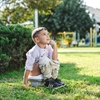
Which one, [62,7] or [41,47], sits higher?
[62,7]

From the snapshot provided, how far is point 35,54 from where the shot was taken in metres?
4.26

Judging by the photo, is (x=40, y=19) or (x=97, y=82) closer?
(x=97, y=82)

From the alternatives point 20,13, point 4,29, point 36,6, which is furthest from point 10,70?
point 20,13

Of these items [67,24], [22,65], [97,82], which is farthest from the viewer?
[67,24]

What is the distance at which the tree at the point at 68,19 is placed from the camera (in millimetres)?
30094

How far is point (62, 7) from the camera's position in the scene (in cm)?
3081

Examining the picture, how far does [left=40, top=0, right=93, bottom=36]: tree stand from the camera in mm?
30094

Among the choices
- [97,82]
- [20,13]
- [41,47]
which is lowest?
[97,82]

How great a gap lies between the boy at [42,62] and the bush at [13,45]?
55.0 inches

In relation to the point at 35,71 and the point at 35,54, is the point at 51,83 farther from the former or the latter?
the point at 35,54

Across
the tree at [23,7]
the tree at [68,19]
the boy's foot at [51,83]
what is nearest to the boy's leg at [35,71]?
the boy's foot at [51,83]

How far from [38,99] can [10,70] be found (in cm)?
301

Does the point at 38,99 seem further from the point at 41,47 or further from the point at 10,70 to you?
the point at 10,70

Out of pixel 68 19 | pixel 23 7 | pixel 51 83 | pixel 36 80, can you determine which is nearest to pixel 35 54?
pixel 36 80
